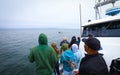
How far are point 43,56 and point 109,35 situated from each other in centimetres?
236

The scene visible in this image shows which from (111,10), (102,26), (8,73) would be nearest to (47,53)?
(102,26)

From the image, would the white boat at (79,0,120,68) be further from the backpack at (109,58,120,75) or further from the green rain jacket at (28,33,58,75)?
the green rain jacket at (28,33,58,75)

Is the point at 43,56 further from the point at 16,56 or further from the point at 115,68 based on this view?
the point at 16,56

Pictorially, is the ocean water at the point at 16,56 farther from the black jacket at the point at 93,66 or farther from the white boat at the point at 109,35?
the black jacket at the point at 93,66

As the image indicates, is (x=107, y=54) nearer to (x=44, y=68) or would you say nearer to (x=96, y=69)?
(x=44, y=68)

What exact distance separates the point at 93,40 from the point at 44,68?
6.10ft

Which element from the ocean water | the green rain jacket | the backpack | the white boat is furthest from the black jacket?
the ocean water

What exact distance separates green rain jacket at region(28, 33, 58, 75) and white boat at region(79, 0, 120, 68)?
4.92 feet

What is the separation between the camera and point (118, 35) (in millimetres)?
4352

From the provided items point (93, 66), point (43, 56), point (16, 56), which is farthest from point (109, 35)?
point (16, 56)

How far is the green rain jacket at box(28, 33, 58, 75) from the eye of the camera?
11.8ft

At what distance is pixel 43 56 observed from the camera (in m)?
3.58

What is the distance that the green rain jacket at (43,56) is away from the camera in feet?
11.8

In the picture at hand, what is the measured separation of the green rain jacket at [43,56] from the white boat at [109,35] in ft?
4.92
